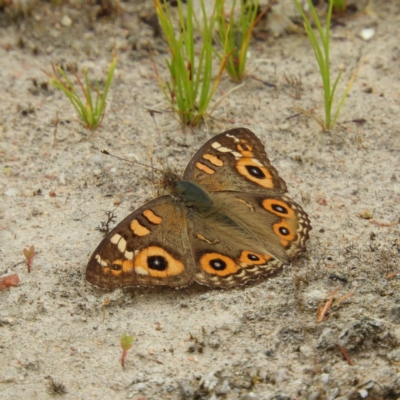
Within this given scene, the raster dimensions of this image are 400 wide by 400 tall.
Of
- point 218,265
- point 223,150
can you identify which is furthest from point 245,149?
point 218,265

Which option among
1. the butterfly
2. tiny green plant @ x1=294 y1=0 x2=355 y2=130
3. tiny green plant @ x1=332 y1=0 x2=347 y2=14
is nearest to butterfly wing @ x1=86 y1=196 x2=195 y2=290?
the butterfly

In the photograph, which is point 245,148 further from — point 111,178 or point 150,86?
point 150,86

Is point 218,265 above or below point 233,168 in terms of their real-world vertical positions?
below

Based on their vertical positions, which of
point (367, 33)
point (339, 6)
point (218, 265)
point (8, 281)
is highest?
point (339, 6)

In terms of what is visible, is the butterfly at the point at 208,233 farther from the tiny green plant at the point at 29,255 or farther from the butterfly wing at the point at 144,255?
the tiny green plant at the point at 29,255

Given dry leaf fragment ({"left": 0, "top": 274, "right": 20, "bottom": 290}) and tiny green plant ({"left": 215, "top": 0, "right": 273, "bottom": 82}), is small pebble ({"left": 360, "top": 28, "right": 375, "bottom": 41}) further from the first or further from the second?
dry leaf fragment ({"left": 0, "top": 274, "right": 20, "bottom": 290})

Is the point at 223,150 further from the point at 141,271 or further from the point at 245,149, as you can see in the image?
the point at 141,271
